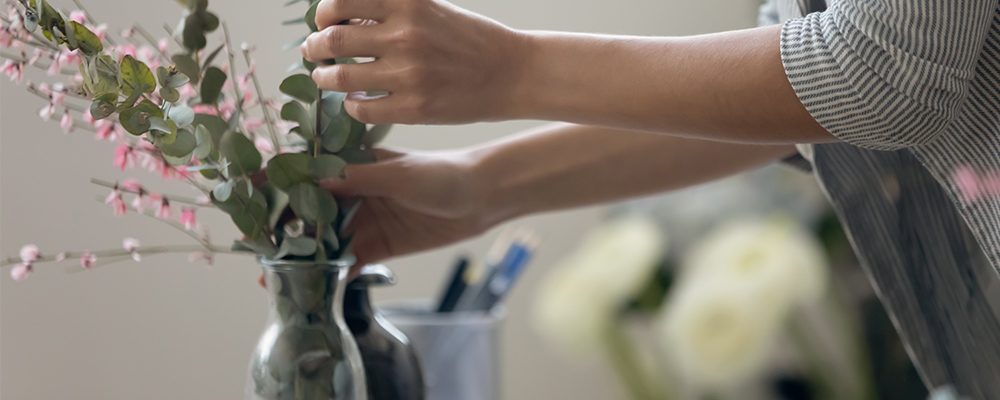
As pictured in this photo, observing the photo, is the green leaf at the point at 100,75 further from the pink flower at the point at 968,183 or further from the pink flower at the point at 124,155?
the pink flower at the point at 968,183

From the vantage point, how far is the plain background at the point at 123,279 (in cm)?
67

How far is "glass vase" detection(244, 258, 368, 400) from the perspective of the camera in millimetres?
379

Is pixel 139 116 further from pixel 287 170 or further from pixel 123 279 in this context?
pixel 123 279

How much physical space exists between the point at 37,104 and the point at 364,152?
409mm

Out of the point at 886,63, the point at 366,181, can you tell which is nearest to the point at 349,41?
the point at 366,181

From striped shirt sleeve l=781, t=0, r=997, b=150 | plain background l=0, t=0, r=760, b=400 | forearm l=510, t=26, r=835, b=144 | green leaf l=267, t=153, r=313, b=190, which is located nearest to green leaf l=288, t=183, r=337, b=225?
green leaf l=267, t=153, r=313, b=190

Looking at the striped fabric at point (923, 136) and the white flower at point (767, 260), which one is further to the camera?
the white flower at point (767, 260)

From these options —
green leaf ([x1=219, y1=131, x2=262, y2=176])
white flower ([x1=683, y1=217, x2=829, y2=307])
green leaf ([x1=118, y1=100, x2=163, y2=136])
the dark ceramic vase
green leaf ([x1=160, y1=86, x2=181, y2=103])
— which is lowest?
white flower ([x1=683, y1=217, x2=829, y2=307])

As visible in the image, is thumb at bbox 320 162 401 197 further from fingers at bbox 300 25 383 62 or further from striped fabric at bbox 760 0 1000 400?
striped fabric at bbox 760 0 1000 400

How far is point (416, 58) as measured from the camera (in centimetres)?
35

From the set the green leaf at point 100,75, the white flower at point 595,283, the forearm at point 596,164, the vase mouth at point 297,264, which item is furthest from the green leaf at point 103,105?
the white flower at point 595,283

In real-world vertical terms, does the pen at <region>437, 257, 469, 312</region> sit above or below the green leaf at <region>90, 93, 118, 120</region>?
below

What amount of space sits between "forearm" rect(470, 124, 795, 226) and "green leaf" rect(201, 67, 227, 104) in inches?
8.3

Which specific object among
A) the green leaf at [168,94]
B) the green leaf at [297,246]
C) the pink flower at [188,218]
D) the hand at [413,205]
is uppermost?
the green leaf at [168,94]
